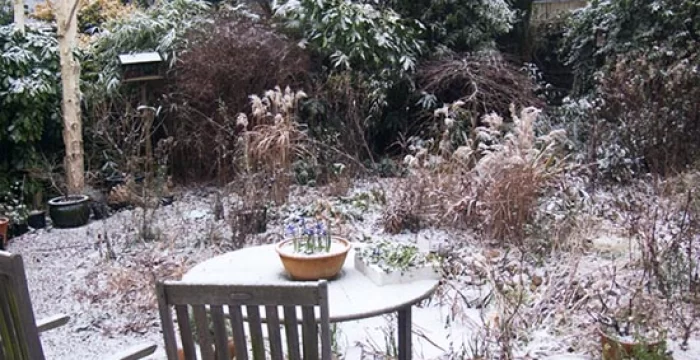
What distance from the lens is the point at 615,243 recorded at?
424 centimetres

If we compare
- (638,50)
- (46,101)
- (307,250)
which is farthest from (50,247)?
(638,50)

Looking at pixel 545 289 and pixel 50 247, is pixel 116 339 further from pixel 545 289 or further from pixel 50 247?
pixel 545 289

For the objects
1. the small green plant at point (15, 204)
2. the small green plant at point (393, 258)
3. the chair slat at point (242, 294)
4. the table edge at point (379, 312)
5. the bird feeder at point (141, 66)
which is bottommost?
the small green plant at point (15, 204)

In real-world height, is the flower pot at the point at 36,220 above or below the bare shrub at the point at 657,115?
below

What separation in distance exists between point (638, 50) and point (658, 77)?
0.91m

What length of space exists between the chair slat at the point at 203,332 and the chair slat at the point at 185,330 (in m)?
0.03

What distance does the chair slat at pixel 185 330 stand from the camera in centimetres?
157

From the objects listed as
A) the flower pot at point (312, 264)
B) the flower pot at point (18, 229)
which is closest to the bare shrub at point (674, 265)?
the flower pot at point (312, 264)

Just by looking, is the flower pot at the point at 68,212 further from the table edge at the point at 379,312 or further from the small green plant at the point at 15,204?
the table edge at the point at 379,312

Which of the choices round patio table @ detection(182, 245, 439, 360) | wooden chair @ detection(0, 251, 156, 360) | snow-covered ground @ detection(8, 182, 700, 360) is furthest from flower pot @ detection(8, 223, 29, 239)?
wooden chair @ detection(0, 251, 156, 360)

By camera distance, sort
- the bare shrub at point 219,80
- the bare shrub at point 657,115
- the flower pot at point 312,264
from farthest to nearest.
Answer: the bare shrub at point 219,80 → the bare shrub at point 657,115 → the flower pot at point 312,264

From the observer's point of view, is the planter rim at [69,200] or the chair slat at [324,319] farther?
the planter rim at [69,200]

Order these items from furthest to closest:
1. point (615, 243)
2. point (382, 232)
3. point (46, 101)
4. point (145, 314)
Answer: point (46, 101) → point (382, 232) → point (615, 243) → point (145, 314)

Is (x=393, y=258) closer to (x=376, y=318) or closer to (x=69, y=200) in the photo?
(x=376, y=318)
